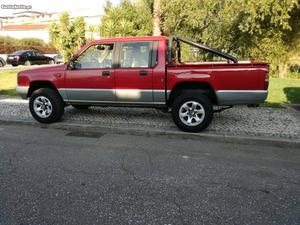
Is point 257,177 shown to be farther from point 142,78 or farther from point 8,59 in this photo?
point 8,59

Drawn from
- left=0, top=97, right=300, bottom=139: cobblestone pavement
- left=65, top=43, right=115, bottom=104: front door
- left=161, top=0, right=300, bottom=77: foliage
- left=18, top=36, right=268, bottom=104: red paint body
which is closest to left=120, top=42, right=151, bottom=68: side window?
left=18, top=36, right=268, bottom=104: red paint body

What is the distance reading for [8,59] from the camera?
83.4ft

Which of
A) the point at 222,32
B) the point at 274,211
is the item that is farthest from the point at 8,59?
the point at 274,211

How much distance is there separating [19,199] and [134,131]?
3.05 meters

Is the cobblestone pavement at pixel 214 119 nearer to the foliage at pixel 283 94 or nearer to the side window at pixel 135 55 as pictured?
the side window at pixel 135 55

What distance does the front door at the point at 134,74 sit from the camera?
6.28m

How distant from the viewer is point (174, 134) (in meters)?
6.05

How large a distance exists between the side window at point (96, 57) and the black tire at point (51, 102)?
2.77 ft

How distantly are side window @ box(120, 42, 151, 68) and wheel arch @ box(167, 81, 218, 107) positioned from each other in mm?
771

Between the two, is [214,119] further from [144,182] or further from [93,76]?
[144,182]

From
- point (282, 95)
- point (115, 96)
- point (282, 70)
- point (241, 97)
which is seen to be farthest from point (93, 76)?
point (282, 70)

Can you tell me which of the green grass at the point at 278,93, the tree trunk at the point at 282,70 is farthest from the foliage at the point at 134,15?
the green grass at the point at 278,93

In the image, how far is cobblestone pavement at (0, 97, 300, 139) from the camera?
622cm

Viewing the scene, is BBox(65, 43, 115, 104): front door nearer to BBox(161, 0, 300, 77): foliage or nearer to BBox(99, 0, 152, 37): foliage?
BBox(161, 0, 300, 77): foliage
